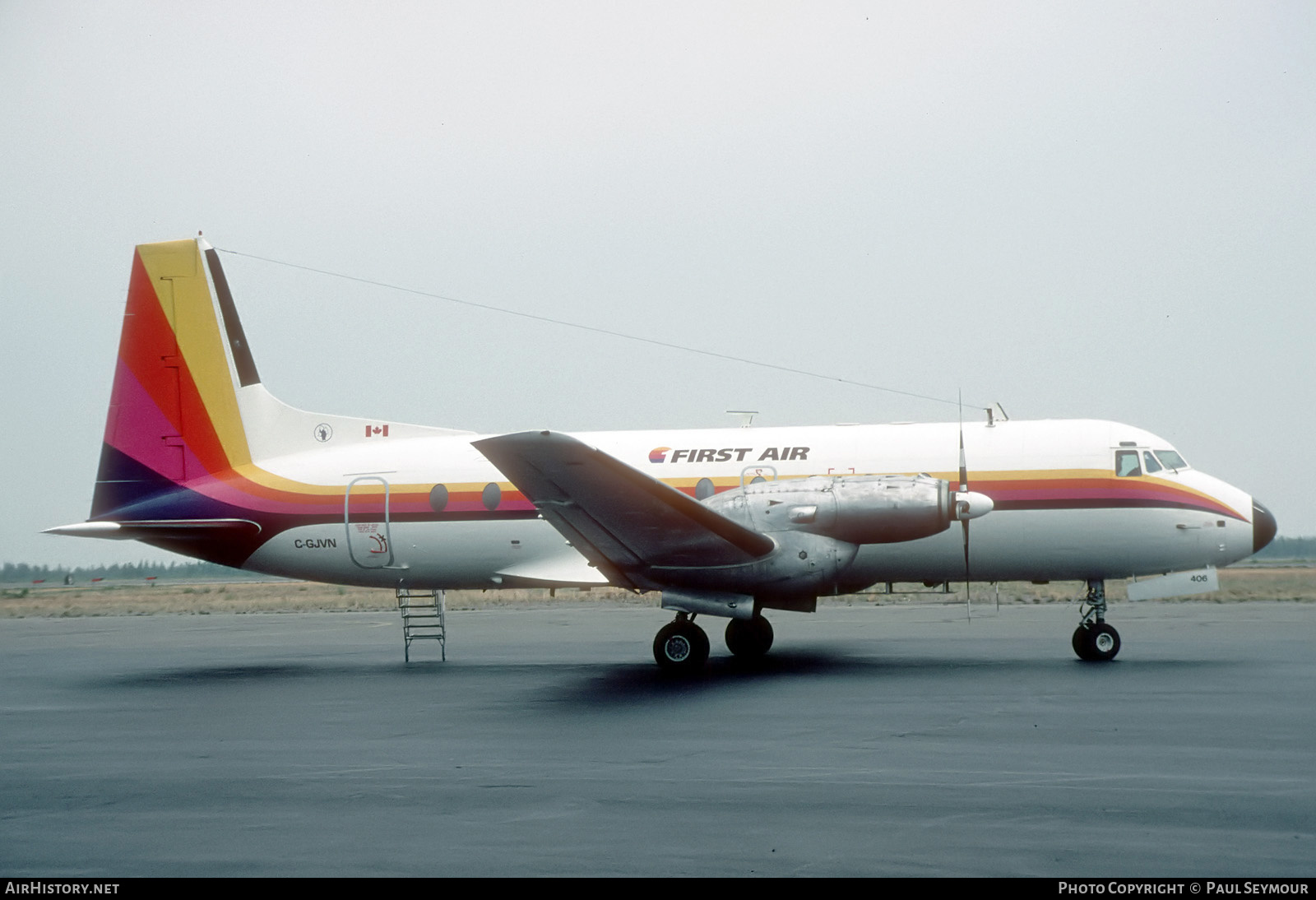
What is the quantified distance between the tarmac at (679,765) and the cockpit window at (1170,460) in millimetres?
2829

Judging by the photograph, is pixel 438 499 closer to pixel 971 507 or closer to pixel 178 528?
pixel 178 528

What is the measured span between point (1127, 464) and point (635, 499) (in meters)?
7.53

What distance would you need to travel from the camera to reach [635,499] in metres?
15.3

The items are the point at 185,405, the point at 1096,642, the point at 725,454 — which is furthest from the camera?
the point at 185,405

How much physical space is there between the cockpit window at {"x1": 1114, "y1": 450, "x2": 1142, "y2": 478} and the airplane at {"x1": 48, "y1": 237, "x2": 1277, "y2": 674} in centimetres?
2

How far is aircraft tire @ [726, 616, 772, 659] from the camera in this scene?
714 inches

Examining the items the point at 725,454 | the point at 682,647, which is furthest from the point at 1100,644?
the point at 725,454

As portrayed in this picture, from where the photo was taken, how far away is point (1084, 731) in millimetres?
10422

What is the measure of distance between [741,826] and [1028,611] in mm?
24543

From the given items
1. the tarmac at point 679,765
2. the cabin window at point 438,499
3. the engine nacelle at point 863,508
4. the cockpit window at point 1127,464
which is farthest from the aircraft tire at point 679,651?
the cockpit window at point 1127,464

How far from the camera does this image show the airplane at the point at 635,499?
16109 mm

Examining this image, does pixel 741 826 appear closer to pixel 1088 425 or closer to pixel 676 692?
pixel 676 692

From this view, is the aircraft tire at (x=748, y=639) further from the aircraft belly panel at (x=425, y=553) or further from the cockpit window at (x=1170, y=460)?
the cockpit window at (x=1170, y=460)

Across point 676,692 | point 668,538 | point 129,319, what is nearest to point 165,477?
point 129,319
